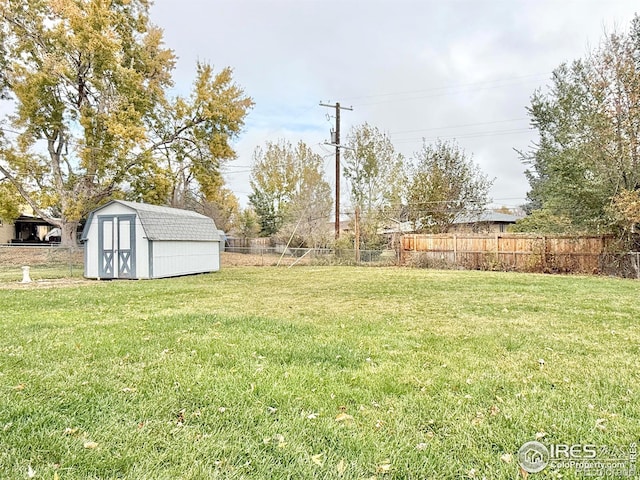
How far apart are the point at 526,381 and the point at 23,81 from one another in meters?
22.7

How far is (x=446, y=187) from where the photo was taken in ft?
63.0

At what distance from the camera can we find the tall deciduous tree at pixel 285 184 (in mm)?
26078

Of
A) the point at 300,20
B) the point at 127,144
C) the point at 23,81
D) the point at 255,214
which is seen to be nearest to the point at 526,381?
the point at 300,20

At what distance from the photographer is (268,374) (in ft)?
10.2

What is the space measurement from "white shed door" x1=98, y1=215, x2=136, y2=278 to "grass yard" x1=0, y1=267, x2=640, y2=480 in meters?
6.56

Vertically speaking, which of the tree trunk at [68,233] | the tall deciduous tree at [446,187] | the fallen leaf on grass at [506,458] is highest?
the tall deciduous tree at [446,187]

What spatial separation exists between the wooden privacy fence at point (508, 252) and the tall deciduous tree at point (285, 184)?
9.86 m

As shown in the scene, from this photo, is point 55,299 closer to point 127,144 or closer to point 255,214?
point 127,144

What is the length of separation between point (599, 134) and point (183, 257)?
1521cm

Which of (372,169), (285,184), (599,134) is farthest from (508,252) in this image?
(285,184)

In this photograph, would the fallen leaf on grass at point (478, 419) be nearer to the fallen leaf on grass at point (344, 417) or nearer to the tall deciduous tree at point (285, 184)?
the fallen leaf on grass at point (344, 417)

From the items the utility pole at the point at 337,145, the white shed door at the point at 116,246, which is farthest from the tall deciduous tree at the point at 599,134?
the white shed door at the point at 116,246

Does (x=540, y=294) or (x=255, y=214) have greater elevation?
(x=255, y=214)

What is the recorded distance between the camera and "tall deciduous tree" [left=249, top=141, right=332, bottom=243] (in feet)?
85.6
